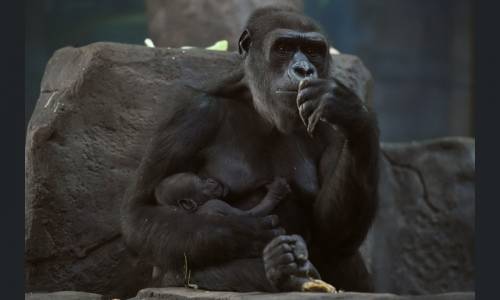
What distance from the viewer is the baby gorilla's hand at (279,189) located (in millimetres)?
4262

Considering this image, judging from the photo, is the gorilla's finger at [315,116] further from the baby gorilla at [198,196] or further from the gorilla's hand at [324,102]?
the baby gorilla at [198,196]

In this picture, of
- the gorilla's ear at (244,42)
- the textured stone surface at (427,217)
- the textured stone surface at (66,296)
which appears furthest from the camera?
the textured stone surface at (427,217)

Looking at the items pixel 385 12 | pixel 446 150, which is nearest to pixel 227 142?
pixel 446 150

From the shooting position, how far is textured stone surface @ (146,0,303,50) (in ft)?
24.6

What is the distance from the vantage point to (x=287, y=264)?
3.70m

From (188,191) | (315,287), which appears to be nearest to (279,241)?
(315,287)

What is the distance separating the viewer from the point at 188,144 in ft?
14.1

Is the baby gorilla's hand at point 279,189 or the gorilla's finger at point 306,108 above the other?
the gorilla's finger at point 306,108

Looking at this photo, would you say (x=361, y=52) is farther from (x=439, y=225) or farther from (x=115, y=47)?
(x=115, y=47)

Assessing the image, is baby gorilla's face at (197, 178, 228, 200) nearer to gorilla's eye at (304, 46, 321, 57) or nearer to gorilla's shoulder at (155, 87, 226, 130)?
gorilla's shoulder at (155, 87, 226, 130)

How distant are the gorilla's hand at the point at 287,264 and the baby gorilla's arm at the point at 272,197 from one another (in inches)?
17.1

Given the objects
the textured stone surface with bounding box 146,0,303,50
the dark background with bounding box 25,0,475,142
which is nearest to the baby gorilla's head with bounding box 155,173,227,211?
the dark background with bounding box 25,0,475,142

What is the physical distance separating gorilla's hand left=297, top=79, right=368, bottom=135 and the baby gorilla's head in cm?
65

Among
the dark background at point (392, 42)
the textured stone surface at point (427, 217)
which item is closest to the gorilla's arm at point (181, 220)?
the dark background at point (392, 42)
